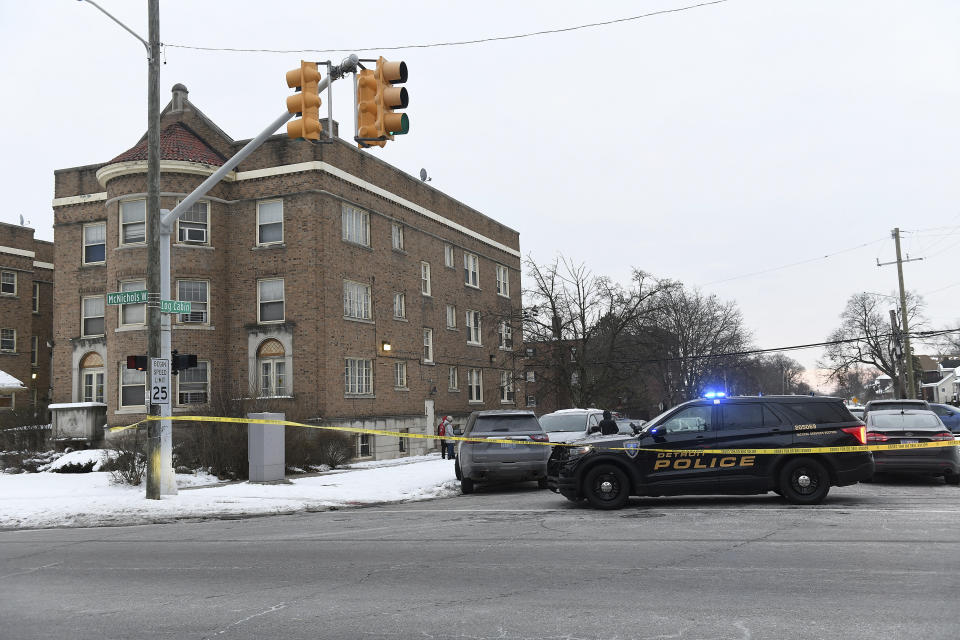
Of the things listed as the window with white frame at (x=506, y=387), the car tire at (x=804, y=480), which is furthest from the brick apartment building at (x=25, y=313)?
the car tire at (x=804, y=480)

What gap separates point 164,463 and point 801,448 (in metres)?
11.3

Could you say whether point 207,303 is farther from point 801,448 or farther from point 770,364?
point 770,364

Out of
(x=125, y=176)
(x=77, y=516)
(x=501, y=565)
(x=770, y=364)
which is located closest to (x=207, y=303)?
(x=125, y=176)

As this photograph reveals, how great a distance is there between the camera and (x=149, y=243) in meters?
15.9

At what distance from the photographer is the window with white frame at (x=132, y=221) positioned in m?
28.8

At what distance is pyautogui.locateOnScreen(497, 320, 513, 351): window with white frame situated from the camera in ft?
143

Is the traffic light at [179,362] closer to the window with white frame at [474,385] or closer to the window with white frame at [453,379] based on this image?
the window with white frame at [453,379]

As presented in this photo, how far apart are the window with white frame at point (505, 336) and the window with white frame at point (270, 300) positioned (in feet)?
51.1

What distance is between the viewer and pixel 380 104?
10750 millimetres

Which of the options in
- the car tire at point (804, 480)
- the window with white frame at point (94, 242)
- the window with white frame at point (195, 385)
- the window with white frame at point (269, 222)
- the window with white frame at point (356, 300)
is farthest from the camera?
the window with white frame at point (94, 242)

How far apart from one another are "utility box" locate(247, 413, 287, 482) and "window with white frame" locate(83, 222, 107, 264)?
643 inches

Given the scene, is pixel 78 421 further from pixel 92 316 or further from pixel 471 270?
pixel 471 270

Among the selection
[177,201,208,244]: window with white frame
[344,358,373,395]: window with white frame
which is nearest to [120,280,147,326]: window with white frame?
[177,201,208,244]: window with white frame

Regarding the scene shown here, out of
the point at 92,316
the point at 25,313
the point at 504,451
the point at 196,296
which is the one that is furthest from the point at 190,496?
the point at 25,313
